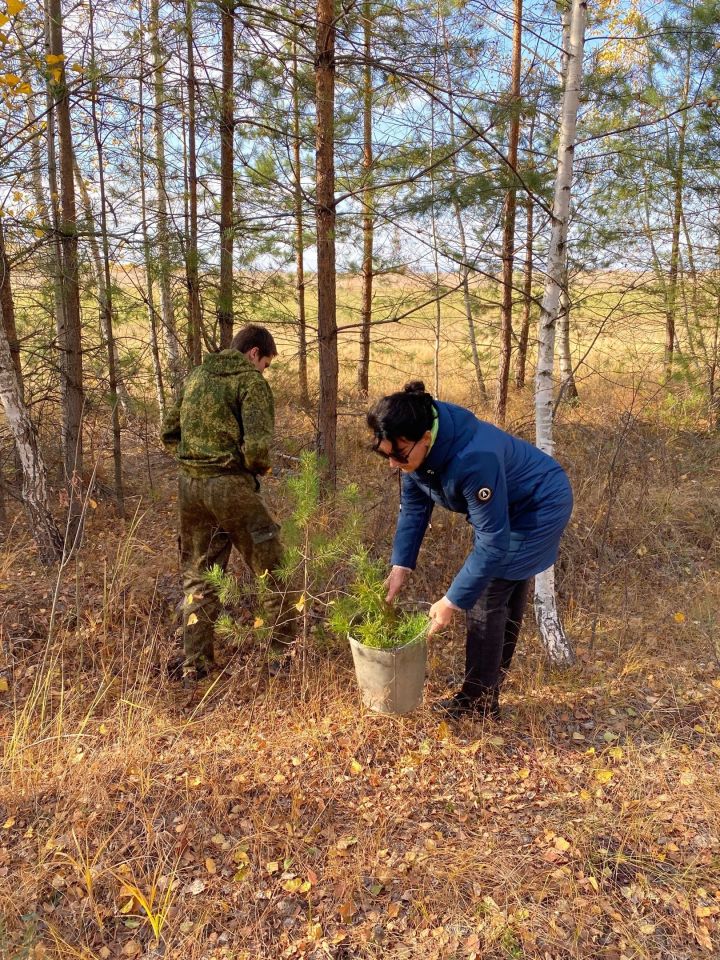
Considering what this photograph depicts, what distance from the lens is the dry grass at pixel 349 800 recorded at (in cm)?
207

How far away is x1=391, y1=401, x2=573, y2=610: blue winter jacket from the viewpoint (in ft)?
7.97

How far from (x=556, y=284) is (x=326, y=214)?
7.65ft

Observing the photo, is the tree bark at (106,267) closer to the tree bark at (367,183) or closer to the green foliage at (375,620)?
the tree bark at (367,183)

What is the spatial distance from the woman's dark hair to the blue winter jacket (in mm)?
143

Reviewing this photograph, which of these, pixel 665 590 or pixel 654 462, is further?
pixel 654 462

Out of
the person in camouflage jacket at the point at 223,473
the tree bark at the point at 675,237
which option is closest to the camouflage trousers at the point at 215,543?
the person in camouflage jacket at the point at 223,473

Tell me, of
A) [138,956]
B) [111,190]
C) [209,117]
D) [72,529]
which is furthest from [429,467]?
[111,190]

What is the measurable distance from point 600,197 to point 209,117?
4573 millimetres

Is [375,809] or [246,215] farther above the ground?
[246,215]

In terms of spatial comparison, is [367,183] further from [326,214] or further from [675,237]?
[675,237]

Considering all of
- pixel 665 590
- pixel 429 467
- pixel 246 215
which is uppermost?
pixel 246 215

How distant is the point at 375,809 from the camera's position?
2.58 m

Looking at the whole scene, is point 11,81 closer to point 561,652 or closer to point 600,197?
point 561,652

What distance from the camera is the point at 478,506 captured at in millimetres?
2436
